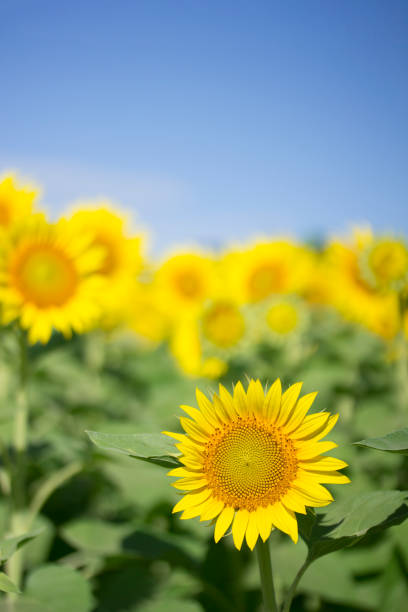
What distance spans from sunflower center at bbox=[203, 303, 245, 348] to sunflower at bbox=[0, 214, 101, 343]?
115 centimetres

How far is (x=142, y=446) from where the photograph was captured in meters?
1.11

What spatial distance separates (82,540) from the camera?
2020 mm

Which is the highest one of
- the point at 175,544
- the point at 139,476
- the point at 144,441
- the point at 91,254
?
the point at 91,254

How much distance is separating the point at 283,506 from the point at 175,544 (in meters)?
1.07

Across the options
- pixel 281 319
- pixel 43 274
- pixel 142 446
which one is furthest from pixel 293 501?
pixel 281 319

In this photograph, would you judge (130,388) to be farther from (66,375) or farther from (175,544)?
(175,544)

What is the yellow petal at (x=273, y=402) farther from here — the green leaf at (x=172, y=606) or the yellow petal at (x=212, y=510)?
the green leaf at (x=172, y=606)

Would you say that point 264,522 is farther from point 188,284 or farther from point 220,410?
point 188,284

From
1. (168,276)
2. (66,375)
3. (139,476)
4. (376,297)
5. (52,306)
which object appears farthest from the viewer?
(168,276)

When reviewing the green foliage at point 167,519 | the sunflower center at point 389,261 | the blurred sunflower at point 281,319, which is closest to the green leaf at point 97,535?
the green foliage at point 167,519

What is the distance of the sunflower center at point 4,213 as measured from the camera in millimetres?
2344

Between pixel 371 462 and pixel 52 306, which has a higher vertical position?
pixel 52 306

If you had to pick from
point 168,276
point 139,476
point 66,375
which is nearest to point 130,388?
point 66,375

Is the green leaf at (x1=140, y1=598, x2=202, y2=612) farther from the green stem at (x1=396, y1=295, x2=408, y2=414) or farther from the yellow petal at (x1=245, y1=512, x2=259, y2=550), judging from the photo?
the green stem at (x1=396, y1=295, x2=408, y2=414)
